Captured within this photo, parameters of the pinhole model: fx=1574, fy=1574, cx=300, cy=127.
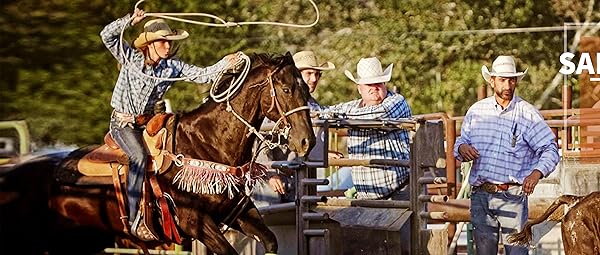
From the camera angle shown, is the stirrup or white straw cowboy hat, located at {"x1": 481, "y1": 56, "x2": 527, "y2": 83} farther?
white straw cowboy hat, located at {"x1": 481, "y1": 56, "x2": 527, "y2": 83}

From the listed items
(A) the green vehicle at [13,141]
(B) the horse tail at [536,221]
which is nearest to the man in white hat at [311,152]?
(B) the horse tail at [536,221]

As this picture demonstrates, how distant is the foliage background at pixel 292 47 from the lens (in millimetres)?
8578

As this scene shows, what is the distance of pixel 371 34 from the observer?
938 cm

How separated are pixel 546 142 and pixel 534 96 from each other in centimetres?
298

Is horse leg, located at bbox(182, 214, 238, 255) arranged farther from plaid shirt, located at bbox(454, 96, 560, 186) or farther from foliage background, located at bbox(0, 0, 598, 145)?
foliage background, located at bbox(0, 0, 598, 145)

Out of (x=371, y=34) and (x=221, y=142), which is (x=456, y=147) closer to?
(x=221, y=142)

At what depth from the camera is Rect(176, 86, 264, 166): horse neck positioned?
19.1ft

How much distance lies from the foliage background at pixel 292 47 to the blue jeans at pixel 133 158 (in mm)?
2363

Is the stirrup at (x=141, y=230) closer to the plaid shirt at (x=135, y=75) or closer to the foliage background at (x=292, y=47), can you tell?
the plaid shirt at (x=135, y=75)

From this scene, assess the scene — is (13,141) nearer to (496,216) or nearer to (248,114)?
(248,114)

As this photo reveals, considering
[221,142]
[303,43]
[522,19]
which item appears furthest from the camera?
[303,43]

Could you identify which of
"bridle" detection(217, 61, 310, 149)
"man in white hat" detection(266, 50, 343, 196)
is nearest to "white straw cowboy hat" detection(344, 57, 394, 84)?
"man in white hat" detection(266, 50, 343, 196)

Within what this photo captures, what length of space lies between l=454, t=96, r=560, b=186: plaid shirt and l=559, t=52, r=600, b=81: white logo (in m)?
1.67

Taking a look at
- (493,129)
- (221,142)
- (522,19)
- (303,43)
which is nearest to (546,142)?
(493,129)
